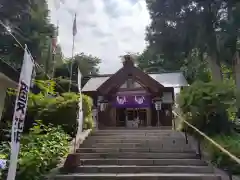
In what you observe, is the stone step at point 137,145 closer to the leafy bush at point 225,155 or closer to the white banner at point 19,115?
the leafy bush at point 225,155

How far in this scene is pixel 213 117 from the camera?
8.02 meters

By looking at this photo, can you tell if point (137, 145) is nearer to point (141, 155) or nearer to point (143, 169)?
point (141, 155)

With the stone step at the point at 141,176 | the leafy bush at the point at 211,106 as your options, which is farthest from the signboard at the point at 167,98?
the stone step at the point at 141,176

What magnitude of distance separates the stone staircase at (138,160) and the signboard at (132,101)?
29.0 feet

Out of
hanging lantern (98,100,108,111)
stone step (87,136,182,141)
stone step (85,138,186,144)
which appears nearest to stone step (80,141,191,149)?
stone step (85,138,186,144)

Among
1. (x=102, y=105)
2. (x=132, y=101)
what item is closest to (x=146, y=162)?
(x=102, y=105)

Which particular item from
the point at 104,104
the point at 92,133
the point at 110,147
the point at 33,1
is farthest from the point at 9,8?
the point at 110,147

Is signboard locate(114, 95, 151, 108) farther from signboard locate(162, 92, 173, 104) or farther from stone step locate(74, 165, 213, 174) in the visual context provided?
stone step locate(74, 165, 213, 174)

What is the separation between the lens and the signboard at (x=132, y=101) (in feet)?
59.0

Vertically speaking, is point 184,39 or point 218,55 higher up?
point 184,39

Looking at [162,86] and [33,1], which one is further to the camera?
[33,1]

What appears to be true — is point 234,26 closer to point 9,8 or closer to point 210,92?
point 210,92

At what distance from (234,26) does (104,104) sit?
9951 millimetres

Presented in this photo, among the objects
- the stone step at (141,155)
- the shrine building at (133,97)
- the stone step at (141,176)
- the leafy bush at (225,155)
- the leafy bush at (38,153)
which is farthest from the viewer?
the shrine building at (133,97)
